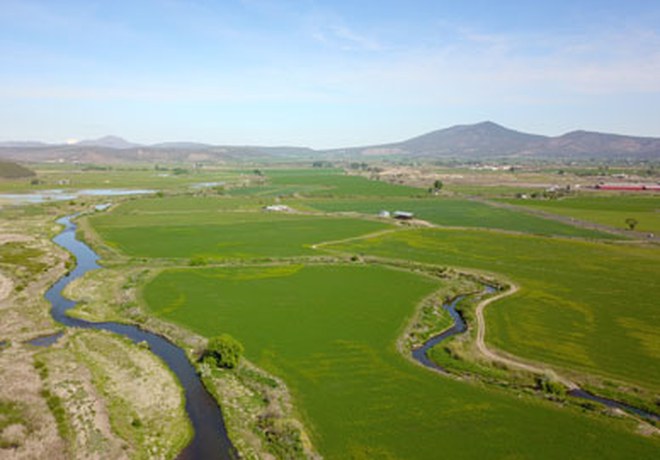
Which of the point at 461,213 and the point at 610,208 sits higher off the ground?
the point at 610,208

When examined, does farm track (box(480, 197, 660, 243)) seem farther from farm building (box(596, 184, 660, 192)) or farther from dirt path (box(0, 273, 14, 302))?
dirt path (box(0, 273, 14, 302))

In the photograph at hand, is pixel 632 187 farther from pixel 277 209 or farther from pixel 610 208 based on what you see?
pixel 277 209

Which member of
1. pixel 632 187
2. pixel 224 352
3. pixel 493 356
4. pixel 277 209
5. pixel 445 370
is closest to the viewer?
pixel 224 352

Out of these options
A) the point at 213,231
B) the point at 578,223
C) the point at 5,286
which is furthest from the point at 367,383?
the point at 578,223

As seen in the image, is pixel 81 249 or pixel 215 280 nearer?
pixel 215 280

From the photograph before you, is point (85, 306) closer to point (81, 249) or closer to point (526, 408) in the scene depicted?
point (81, 249)

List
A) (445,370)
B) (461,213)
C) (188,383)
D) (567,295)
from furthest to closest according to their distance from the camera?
(461,213) → (567,295) → (445,370) → (188,383)

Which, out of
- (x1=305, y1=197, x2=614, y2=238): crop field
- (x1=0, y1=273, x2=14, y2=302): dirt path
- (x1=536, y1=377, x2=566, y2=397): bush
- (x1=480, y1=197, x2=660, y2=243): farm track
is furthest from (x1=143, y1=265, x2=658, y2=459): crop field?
(x1=480, y1=197, x2=660, y2=243): farm track

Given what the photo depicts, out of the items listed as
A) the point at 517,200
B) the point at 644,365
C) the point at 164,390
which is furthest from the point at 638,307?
the point at 517,200
